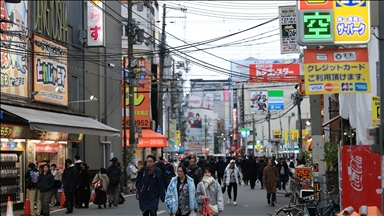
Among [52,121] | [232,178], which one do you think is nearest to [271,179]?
[232,178]

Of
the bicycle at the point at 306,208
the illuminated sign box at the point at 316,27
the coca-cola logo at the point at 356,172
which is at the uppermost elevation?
the illuminated sign box at the point at 316,27

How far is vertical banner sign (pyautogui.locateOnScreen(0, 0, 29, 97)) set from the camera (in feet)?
75.0

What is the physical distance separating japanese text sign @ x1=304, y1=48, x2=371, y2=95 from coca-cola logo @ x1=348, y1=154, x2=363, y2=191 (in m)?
3.72

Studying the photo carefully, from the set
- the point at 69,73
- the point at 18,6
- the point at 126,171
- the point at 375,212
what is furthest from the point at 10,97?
the point at 375,212

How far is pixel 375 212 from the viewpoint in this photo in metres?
10.5

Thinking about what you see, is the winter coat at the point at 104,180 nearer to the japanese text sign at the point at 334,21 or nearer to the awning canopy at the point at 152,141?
the japanese text sign at the point at 334,21

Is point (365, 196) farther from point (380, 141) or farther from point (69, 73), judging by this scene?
point (69, 73)

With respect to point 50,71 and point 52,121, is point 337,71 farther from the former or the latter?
point 50,71

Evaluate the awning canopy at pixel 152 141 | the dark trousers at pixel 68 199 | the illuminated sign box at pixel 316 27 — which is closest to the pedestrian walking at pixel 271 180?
the dark trousers at pixel 68 199

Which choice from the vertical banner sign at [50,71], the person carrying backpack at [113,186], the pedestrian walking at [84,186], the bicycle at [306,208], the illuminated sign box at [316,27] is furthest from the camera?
the vertical banner sign at [50,71]

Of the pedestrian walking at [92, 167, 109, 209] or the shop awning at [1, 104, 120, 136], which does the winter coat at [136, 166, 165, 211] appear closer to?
the shop awning at [1, 104, 120, 136]

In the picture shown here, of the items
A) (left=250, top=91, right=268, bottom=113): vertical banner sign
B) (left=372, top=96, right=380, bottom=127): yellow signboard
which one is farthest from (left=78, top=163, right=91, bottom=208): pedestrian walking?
(left=250, top=91, right=268, bottom=113): vertical banner sign

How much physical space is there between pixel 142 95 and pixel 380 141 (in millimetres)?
42275

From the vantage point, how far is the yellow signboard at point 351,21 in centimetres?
1013
